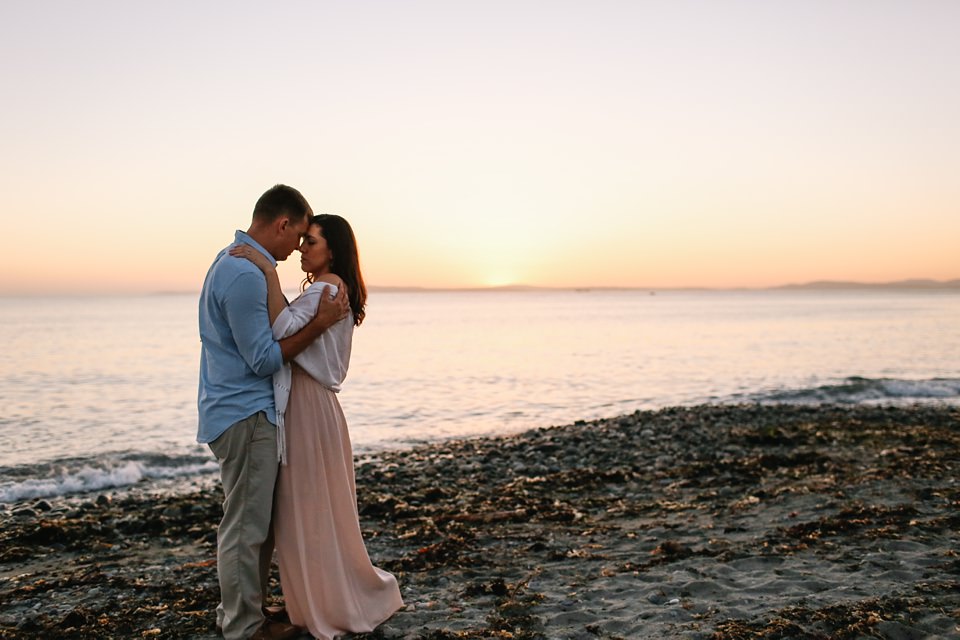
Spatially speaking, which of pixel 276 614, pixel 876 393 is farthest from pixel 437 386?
pixel 276 614

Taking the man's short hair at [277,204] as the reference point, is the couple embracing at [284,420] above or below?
below

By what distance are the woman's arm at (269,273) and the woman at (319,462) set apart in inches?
0.5

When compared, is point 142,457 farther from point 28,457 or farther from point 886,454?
point 886,454

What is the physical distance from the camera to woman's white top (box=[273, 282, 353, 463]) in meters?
4.68

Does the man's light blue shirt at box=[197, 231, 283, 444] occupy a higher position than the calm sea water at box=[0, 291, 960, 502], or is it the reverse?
the man's light blue shirt at box=[197, 231, 283, 444]

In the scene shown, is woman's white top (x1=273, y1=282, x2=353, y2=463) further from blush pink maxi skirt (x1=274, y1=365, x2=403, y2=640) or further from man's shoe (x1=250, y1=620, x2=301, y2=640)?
man's shoe (x1=250, y1=620, x2=301, y2=640)

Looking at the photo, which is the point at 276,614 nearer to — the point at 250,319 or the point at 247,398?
the point at 247,398

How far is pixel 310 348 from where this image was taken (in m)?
4.83

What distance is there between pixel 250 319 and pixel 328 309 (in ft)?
1.62


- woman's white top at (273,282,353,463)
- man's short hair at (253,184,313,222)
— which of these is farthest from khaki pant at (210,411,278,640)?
man's short hair at (253,184,313,222)

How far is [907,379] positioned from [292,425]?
27196mm

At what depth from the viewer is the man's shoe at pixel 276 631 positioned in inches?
192

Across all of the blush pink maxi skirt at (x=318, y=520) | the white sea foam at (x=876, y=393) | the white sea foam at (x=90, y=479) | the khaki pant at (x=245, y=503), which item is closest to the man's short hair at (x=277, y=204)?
the blush pink maxi skirt at (x=318, y=520)

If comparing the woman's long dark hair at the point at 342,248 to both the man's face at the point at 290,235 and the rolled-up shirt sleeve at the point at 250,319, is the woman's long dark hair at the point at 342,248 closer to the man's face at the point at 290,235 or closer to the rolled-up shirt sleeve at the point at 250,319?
the man's face at the point at 290,235
